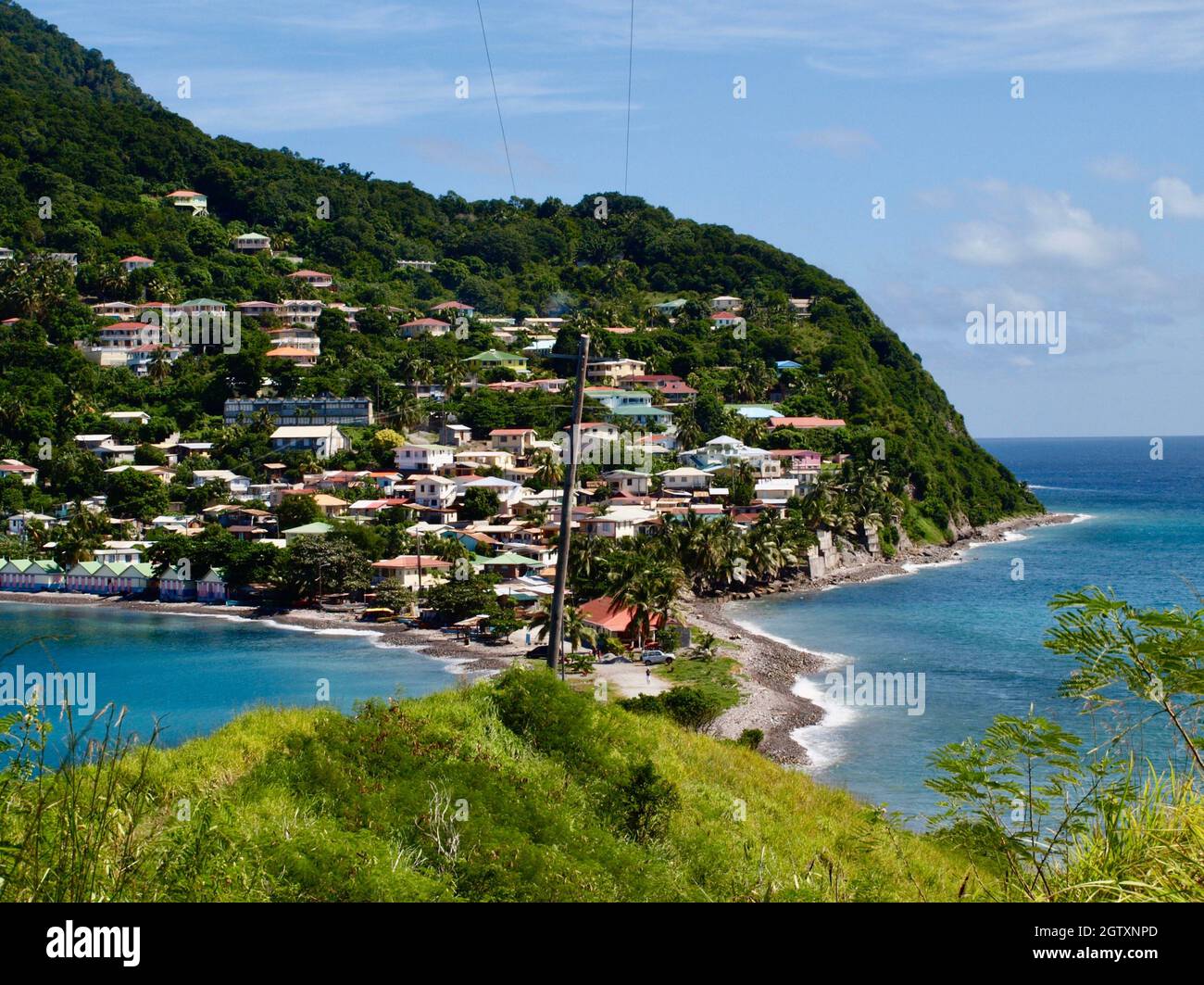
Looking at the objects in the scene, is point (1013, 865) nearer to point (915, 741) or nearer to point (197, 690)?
point (915, 741)

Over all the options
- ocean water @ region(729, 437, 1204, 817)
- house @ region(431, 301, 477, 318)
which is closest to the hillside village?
ocean water @ region(729, 437, 1204, 817)

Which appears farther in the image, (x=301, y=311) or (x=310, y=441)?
(x=301, y=311)

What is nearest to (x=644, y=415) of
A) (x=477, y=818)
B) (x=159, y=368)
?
(x=159, y=368)

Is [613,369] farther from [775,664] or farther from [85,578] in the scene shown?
[775,664]

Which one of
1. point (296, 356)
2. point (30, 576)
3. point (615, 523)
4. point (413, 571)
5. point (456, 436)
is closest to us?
point (413, 571)

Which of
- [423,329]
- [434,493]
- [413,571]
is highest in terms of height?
[423,329]

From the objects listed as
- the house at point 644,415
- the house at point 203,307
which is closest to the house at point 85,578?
the house at point 644,415

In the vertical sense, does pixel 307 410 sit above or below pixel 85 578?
above

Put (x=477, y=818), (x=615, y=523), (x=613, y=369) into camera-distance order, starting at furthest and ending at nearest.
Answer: (x=613, y=369), (x=615, y=523), (x=477, y=818)

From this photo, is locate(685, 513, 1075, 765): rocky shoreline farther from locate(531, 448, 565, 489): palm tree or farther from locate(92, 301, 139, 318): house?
locate(92, 301, 139, 318): house
